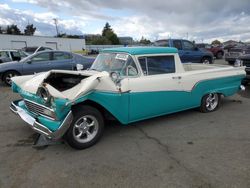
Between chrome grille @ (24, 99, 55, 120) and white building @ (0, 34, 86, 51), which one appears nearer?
chrome grille @ (24, 99, 55, 120)

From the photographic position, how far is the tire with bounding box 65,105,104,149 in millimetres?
3748

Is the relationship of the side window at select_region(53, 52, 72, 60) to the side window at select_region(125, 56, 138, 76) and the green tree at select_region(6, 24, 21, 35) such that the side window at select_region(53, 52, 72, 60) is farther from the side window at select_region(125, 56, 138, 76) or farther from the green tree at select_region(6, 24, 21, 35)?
the green tree at select_region(6, 24, 21, 35)

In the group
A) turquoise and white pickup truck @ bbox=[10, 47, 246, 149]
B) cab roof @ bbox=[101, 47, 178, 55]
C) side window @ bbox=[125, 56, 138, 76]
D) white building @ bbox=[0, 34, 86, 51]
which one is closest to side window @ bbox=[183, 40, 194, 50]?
turquoise and white pickup truck @ bbox=[10, 47, 246, 149]

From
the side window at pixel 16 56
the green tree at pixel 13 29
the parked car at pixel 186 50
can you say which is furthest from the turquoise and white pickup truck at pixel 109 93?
the green tree at pixel 13 29

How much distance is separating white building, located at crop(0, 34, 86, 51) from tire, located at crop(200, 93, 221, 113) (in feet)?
128

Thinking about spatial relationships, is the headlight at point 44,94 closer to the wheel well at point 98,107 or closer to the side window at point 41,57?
the wheel well at point 98,107

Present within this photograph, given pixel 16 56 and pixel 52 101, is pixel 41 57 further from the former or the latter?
pixel 52 101

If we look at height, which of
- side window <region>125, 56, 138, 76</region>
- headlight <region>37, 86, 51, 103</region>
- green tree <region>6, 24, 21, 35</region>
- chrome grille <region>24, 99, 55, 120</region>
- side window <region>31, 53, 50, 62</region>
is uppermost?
green tree <region>6, 24, 21, 35</region>

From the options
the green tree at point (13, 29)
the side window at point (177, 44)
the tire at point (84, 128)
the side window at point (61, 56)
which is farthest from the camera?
the green tree at point (13, 29)

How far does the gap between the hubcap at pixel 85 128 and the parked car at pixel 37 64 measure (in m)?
6.61

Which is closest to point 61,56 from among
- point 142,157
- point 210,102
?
point 210,102

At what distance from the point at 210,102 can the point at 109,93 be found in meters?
3.20

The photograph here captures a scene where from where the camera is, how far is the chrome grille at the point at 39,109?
12.0 feet

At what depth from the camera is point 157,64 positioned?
4.84 metres
